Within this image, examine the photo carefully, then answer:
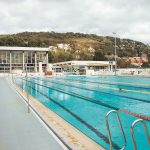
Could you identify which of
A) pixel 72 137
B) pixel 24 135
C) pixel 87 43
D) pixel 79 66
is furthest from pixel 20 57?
pixel 87 43

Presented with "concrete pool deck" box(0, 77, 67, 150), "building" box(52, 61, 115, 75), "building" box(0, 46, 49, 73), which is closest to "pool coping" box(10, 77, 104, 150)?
"concrete pool deck" box(0, 77, 67, 150)

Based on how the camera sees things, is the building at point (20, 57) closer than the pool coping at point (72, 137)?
No

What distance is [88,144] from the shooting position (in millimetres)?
5441

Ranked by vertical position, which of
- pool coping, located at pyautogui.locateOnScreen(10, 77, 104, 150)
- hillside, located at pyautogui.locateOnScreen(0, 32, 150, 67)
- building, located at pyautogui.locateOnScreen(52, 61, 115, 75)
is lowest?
pool coping, located at pyautogui.locateOnScreen(10, 77, 104, 150)

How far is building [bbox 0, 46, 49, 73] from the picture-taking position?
222 ft

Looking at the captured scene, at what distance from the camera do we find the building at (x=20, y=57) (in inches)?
2660

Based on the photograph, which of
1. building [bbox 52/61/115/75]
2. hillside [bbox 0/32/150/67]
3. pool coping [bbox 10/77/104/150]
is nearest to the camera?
pool coping [bbox 10/77/104/150]

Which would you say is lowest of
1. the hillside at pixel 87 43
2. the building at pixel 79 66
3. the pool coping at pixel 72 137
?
the pool coping at pixel 72 137

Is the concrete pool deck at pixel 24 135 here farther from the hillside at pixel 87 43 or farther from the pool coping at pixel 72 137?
the hillside at pixel 87 43

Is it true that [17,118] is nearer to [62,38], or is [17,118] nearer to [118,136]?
[118,136]

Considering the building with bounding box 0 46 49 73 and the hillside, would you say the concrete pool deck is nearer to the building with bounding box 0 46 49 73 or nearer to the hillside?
the building with bounding box 0 46 49 73

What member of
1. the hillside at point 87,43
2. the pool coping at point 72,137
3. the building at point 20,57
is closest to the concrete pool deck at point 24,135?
the pool coping at point 72,137

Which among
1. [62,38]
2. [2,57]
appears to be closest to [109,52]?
[62,38]

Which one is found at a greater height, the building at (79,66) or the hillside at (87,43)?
the hillside at (87,43)
